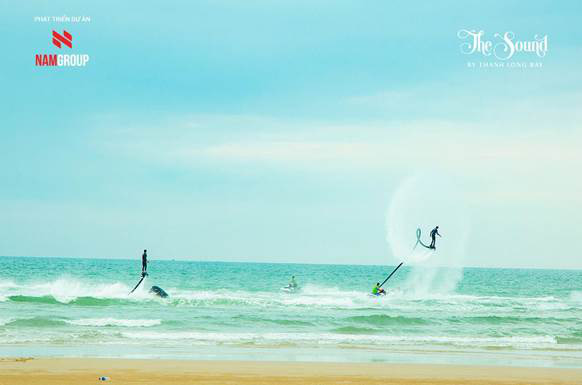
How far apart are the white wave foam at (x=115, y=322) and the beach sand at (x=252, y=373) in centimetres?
936

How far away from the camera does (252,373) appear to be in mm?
16234

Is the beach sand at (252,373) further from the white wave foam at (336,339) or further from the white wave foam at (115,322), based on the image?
the white wave foam at (115,322)

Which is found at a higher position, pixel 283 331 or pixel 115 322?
pixel 115 322

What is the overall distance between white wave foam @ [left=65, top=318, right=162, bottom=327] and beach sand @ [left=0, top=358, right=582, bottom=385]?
369 inches

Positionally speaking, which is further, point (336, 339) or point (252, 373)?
point (336, 339)

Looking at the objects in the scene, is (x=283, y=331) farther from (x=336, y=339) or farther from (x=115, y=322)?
(x=115, y=322)

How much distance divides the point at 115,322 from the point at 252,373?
13124 millimetres

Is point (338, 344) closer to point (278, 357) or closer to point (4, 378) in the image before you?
point (278, 357)

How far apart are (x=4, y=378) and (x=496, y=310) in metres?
31.6

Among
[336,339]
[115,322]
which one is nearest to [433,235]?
[336,339]

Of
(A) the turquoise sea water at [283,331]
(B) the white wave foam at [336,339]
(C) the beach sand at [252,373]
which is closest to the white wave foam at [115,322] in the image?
(A) the turquoise sea water at [283,331]

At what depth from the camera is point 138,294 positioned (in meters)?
43.7

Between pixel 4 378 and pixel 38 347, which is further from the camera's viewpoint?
pixel 38 347

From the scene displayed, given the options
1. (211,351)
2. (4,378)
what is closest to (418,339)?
(211,351)
